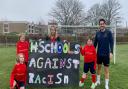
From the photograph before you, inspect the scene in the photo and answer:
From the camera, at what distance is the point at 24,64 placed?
1034 centimetres

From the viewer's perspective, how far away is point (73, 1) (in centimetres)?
8069

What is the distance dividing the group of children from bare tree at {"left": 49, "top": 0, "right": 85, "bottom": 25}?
2506 inches

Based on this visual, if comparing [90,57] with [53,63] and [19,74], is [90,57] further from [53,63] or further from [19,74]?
[19,74]

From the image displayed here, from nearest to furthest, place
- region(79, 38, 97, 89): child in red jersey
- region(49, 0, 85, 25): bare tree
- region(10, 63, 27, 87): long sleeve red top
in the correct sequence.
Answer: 1. region(10, 63, 27, 87): long sleeve red top
2. region(79, 38, 97, 89): child in red jersey
3. region(49, 0, 85, 25): bare tree

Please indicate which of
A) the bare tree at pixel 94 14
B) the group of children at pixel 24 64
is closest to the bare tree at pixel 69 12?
the bare tree at pixel 94 14

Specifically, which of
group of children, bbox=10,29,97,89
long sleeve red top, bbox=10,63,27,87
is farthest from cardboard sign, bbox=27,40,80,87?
long sleeve red top, bbox=10,63,27,87

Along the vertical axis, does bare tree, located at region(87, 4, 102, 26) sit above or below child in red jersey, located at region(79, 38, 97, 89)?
above

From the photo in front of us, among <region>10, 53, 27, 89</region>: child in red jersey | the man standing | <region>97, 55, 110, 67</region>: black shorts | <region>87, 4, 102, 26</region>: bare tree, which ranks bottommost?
<region>10, 53, 27, 89</region>: child in red jersey

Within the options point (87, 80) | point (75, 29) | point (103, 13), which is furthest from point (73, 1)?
point (87, 80)

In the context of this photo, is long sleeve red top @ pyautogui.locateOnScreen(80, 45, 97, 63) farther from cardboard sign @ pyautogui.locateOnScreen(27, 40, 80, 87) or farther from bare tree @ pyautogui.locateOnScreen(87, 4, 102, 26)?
bare tree @ pyautogui.locateOnScreen(87, 4, 102, 26)

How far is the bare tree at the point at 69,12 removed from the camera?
76.1 metres

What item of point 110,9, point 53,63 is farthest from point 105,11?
point 53,63

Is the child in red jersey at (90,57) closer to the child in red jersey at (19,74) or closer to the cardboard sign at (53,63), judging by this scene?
the cardboard sign at (53,63)

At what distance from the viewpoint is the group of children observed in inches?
390
